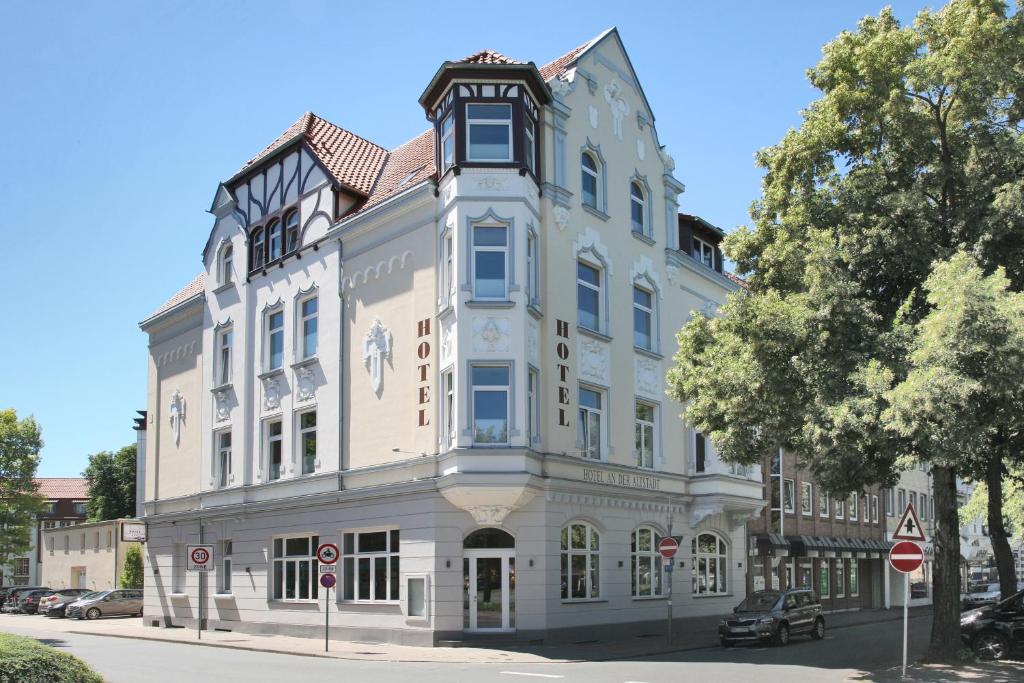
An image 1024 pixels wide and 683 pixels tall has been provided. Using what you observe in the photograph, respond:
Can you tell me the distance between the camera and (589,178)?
29094 millimetres

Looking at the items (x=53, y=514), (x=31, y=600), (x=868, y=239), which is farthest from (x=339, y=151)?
(x=53, y=514)

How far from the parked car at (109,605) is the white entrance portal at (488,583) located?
83.0 ft

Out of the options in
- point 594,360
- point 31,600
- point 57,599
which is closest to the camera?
point 594,360

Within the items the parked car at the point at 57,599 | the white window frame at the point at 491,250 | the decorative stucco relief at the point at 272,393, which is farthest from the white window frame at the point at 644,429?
the parked car at the point at 57,599

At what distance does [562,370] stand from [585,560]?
5.06 metres

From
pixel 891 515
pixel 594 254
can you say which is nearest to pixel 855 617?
pixel 891 515

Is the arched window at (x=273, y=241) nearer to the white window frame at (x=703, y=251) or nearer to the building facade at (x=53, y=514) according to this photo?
the white window frame at (x=703, y=251)

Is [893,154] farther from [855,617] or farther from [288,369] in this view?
[855,617]

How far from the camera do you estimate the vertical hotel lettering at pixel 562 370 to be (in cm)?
2638

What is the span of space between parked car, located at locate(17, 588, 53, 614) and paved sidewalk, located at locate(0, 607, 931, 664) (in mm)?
15393

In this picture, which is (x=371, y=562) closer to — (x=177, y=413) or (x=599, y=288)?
(x=599, y=288)

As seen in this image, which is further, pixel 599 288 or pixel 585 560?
pixel 599 288

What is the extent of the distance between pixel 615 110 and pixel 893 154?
11136mm

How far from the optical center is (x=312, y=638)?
2806cm
